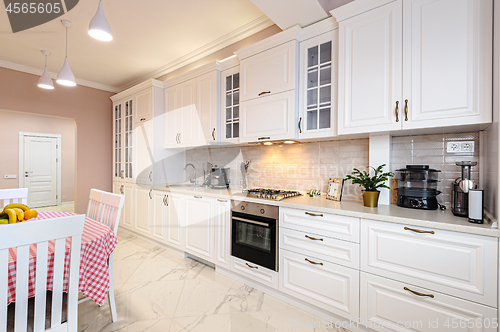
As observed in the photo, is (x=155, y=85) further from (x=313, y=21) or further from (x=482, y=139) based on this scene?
(x=482, y=139)

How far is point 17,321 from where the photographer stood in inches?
36.4

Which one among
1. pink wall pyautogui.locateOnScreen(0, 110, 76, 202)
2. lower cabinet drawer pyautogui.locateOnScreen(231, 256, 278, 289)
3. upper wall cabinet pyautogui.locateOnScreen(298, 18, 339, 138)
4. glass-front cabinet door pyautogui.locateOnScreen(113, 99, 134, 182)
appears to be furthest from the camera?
pink wall pyautogui.locateOnScreen(0, 110, 76, 202)

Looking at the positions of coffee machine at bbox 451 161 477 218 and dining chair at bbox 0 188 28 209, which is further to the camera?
dining chair at bbox 0 188 28 209

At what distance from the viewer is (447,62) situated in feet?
4.96

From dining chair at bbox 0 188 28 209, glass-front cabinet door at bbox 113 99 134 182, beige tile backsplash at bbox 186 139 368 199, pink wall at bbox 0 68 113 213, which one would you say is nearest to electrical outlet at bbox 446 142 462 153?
beige tile backsplash at bbox 186 139 368 199

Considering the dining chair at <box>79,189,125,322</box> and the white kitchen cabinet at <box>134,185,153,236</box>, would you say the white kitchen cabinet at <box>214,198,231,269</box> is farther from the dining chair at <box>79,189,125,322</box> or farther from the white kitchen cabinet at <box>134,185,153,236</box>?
the white kitchen cabinet at <box>134,185,153,236</box>

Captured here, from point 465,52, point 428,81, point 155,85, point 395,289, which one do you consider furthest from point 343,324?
point 155,85

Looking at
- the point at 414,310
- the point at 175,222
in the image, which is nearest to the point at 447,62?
the point at 414,310

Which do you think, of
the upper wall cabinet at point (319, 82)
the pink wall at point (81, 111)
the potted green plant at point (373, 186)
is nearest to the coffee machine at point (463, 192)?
the potted green plant at point (373, 186)

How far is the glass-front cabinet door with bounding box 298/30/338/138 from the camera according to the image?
204 cm

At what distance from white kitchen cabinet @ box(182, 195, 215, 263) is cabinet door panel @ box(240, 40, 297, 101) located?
4.24 feet

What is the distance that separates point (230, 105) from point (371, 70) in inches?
62.8

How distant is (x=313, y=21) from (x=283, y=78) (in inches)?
22.3

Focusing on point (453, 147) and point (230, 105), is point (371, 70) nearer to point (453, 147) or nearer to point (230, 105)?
point (453, 147)
